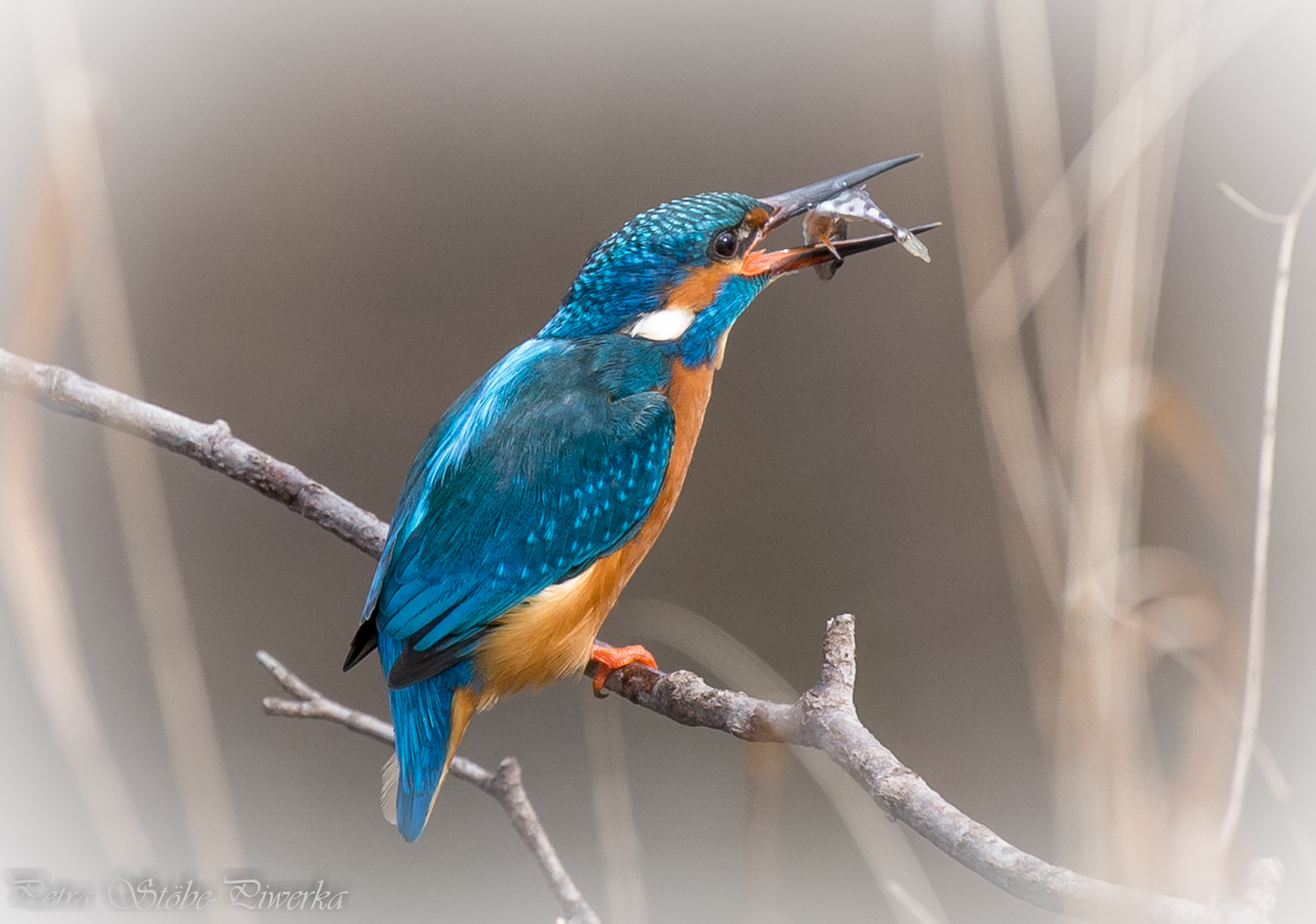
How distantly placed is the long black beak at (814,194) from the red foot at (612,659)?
712mm

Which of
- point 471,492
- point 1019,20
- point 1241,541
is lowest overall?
point 1241,541

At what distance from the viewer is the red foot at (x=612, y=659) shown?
5.60 ft

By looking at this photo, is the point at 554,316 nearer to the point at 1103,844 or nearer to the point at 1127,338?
the point at 1127,338

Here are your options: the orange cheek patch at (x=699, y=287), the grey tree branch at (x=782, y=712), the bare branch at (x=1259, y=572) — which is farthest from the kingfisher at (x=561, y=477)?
the bare branch at (x=1259, y=572)

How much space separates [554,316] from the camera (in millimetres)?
1757

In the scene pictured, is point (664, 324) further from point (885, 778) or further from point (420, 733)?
point (885, 778)

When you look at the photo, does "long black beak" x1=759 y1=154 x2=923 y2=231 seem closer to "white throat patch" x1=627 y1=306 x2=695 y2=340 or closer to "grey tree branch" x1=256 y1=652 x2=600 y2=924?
"white throat patch" x1=627 y1=306 x2=695 y2=340

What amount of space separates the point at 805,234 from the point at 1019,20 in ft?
1.48

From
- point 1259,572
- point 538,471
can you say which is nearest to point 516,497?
point 538,471

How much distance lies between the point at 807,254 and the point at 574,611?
64cm

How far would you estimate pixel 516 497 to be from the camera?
152 centimetres

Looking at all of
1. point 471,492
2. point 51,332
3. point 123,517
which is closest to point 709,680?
point 471,492

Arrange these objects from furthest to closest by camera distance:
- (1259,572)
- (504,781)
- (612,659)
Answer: (612,659)
(504,781)
(1259,572)

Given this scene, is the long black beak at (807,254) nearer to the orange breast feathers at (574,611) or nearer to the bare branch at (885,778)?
the orange breast feathers at (574,611)
